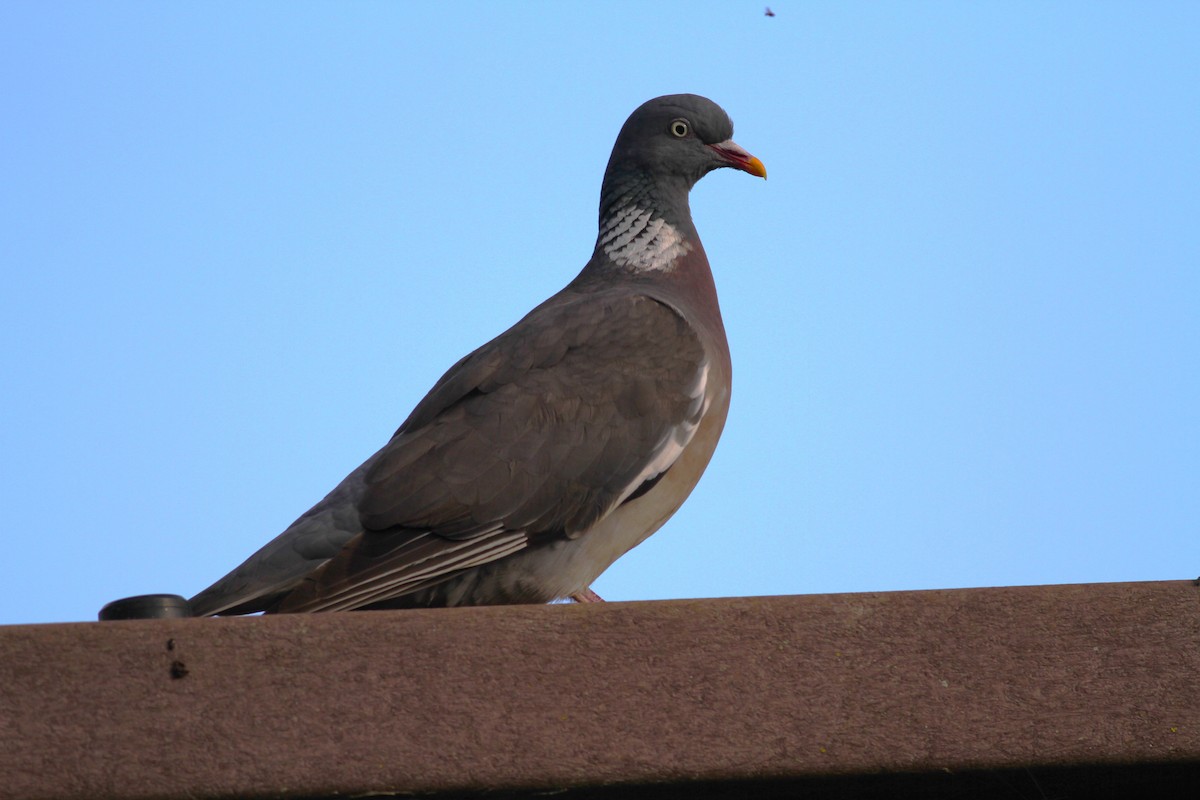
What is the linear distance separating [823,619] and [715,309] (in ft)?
8.88

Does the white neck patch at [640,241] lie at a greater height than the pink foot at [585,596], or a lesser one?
greater

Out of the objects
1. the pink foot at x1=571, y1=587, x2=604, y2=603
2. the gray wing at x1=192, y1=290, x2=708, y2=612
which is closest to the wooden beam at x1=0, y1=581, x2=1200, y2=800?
the gray wing at x1=192, y1=290, x2=708, y2=612

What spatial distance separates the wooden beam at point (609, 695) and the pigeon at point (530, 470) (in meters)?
1.08

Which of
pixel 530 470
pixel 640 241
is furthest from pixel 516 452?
pixel 640 241

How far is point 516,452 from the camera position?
4.86 meters

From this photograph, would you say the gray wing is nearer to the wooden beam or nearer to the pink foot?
the pink foot

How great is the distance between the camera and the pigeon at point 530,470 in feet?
14.8

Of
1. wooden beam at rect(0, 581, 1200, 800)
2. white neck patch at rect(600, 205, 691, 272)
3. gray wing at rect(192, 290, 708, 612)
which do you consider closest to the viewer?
wooden beam at rect(0, 581, 1200, 800)

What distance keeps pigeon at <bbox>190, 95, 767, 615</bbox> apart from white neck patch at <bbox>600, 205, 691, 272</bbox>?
9cm

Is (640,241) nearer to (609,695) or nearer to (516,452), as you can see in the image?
(516,452)

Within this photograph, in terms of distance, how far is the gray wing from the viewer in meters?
4.49

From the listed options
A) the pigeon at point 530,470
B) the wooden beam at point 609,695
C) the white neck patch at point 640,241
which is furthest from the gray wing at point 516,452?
the wooden beam at point 609,695

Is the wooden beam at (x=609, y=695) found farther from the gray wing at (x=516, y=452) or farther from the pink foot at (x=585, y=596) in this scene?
the pink foot at (x=585, y=596)

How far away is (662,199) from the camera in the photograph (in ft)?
20.2
